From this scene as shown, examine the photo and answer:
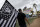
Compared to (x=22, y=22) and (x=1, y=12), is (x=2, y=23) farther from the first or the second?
(x=22, y=22)

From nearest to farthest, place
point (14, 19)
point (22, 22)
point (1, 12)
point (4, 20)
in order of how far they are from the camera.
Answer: point (1, 12) < point (4, 20) < point (14, 19) < point (22, 22)

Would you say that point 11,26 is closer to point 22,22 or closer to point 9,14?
point 9,14

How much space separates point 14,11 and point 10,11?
4.3 inches

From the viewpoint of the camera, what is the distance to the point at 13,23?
10.4 feet

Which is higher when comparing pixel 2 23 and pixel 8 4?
pixel 8 4

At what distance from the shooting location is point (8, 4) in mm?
2926

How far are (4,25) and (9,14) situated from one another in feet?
1.03

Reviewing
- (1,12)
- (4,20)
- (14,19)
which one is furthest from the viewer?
(14,19)

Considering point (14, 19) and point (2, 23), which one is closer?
point (2, 23)

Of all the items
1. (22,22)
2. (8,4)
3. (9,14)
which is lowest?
(22,22)

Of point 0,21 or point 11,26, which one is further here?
point 11,26

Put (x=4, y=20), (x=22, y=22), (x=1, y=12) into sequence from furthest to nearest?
(x=22, y=22) → (x=4, y=20) → (x=1, y=12)

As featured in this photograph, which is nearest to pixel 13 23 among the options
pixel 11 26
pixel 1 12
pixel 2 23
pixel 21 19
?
pixel 11 26

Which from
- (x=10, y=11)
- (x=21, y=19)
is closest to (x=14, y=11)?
(x=10, y=11)
